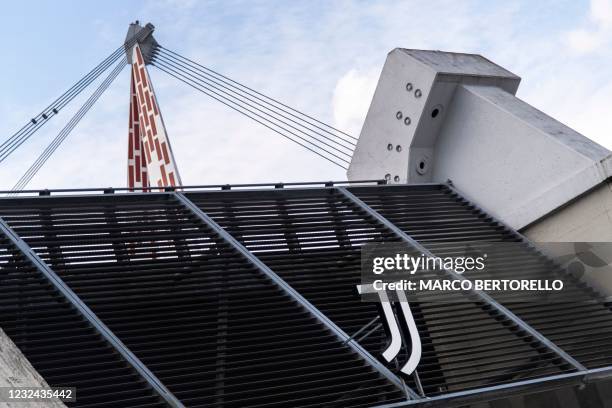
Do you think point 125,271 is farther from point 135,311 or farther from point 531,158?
point 531,158

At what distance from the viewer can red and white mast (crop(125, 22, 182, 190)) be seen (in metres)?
20.8

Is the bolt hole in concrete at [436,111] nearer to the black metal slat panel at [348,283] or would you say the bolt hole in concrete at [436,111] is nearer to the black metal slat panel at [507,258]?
the black metal slat panel at [507,258]

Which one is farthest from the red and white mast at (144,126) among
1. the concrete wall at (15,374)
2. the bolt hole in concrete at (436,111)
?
the concrete wall at (15,374)

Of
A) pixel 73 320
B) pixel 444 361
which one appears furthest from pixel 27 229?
pixel 444 361

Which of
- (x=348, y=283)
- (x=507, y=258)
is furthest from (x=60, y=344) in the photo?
(x=507, y=258)

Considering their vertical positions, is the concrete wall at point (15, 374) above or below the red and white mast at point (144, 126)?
below

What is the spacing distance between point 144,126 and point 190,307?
14.0 meters

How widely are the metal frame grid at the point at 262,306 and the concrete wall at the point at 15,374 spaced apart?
203cm

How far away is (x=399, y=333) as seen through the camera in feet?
25.3

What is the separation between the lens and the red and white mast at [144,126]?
68.3 ft

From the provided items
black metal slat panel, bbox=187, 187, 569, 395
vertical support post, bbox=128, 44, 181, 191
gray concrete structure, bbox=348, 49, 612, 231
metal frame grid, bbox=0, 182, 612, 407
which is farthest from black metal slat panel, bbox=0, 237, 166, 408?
vertical support post, bbox=128, 44, 181, 191

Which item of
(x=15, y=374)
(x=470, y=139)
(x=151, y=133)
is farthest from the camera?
(x=151, y=133)

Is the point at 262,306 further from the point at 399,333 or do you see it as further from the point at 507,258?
the point at 507,258

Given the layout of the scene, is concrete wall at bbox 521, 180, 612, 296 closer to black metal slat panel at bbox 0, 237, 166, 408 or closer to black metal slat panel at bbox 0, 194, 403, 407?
black metal slat panel at bbox 0, 194, 403, 407
